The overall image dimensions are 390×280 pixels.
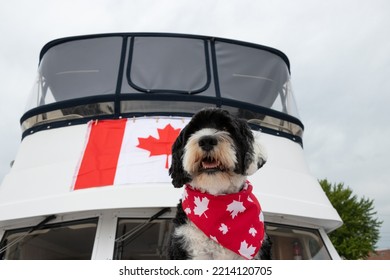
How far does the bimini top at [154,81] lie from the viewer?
410 centimetres

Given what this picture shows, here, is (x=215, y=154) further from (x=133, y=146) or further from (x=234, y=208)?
(x=133, y=146)

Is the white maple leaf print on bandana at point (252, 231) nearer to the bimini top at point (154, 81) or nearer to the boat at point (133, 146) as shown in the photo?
the boat at point (133, 146)

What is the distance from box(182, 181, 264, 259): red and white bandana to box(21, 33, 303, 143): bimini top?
1.87 m

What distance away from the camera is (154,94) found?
13.4 feet

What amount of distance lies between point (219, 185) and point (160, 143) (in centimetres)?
154

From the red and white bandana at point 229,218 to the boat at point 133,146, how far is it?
956 millimetres

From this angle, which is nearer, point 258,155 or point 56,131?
point 258,155

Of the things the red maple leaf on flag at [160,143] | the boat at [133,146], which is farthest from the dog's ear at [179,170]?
the red maple leaf on flag at [160,143]

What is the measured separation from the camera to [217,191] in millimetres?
2264

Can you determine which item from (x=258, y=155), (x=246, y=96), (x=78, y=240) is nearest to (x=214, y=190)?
(x=258, y=155)

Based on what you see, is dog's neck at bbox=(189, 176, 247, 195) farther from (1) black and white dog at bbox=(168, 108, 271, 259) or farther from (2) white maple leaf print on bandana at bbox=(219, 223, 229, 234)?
(2) white maple leaf print on bandana at bbox=(219, 223, 229, 234)

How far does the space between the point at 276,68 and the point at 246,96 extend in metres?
0.89

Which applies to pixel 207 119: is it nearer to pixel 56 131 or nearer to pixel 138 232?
pixel 138 232
